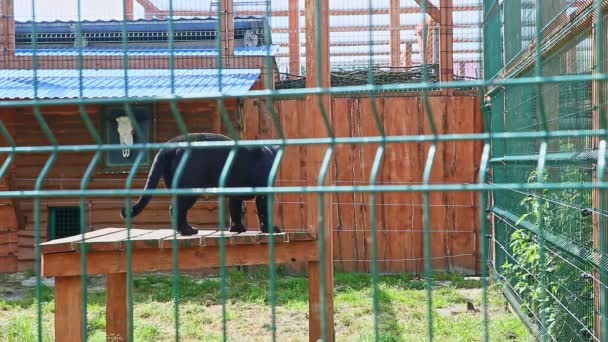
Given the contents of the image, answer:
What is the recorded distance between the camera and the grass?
6.20 m

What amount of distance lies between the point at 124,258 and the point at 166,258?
32cm

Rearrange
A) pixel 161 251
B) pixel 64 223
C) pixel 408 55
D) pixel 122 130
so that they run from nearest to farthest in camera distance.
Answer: pixel 161 251, pixel 122 130, pixel 64 223, pixel 408 55

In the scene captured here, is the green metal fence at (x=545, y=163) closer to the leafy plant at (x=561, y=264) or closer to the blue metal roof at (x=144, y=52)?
the leafy plant at (x=561, y=264)

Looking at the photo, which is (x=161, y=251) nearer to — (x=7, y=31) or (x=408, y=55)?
(x=7, y=31)

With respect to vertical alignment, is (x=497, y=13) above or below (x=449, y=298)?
above

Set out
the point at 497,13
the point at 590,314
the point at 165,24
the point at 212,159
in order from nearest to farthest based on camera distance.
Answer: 1. the point at 590,314
2. the point at 212,159
3. the point at 497,13
4. the point at 165,24

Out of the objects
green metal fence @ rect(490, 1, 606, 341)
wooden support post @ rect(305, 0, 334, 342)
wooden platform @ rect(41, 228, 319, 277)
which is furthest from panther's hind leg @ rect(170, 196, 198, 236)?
green metal fence @ rect(490, 1, 606, 341)

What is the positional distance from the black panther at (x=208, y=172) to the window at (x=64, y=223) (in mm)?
4787

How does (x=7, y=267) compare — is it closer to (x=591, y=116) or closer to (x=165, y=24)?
(x=165, y=24)

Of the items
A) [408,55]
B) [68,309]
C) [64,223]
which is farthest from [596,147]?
[408,55]

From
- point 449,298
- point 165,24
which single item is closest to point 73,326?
point 449,298

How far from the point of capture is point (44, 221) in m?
10.0

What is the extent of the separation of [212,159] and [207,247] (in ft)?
2.51

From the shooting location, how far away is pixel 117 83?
919 centimetres
